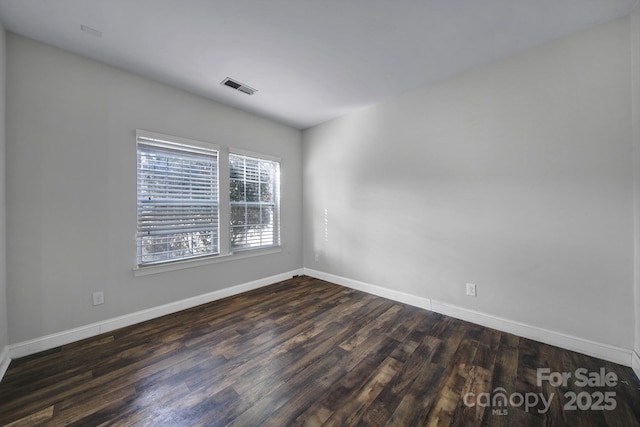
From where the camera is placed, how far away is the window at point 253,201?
11.0 ft

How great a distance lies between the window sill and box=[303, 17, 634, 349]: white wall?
5.16ft

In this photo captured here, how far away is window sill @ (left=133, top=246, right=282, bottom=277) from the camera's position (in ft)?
8.30

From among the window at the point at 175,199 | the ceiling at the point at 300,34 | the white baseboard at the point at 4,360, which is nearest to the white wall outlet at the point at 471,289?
the ceiling at the point at 300,34

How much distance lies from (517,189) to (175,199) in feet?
11.8

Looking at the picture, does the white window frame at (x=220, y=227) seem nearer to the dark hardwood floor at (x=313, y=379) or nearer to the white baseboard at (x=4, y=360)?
the dark hardwood floor at (x=313, y=379)

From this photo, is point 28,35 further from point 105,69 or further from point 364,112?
point 364,112

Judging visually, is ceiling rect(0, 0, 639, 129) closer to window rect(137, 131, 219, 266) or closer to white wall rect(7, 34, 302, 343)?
white wall rect(7, 34, 302, 343)

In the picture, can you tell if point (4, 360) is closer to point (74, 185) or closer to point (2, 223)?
point (2, 223)

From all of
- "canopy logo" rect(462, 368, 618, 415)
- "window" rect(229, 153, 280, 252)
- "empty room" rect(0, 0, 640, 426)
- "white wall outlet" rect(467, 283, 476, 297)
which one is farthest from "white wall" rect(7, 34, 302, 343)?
"white wall outlet" rect(467, 283, 476, 297)

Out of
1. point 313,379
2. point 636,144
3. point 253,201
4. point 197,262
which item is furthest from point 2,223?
point 636,144

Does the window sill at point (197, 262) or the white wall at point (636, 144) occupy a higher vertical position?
the white wall at point (636, 144)

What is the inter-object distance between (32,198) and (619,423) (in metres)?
4.34

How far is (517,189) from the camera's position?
7.30ft

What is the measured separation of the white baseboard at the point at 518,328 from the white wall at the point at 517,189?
54mm
